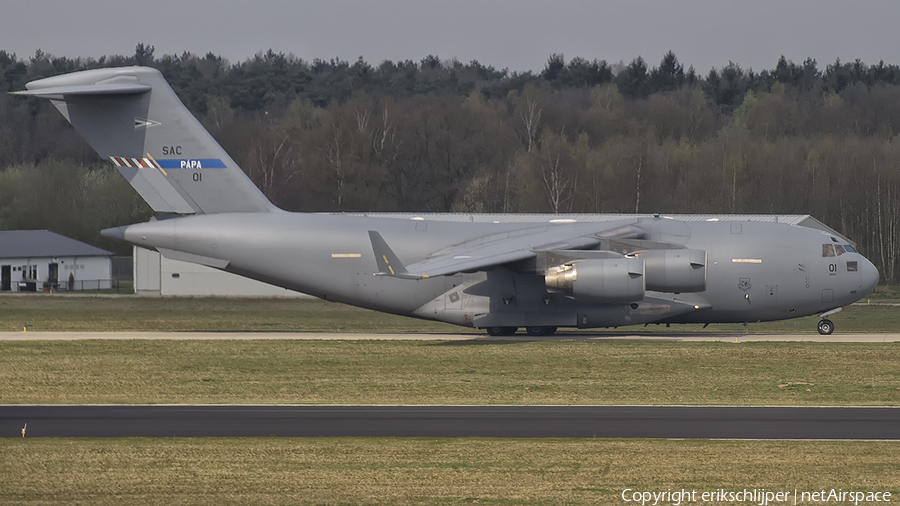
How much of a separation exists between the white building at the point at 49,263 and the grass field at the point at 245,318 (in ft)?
59.3

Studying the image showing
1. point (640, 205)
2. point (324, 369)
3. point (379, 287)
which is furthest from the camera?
point (640, 205)

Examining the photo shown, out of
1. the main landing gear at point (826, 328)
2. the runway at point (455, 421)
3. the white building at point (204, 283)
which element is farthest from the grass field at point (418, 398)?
the white building at point (204, 283)

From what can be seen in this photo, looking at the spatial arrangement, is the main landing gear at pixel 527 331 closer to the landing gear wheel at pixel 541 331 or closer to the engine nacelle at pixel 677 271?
the landing gear wheel at pixel 541 331

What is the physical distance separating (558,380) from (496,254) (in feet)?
22.6

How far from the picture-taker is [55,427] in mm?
14852

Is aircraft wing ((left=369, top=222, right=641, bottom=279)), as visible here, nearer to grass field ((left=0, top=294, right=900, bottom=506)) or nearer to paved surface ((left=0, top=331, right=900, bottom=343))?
grass field ((left=0, top=294, right=900, bottom=506))

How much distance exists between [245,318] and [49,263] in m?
31.6

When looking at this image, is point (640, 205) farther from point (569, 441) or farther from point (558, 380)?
point (569, 441)

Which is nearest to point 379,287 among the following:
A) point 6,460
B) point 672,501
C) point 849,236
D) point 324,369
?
point 324,369

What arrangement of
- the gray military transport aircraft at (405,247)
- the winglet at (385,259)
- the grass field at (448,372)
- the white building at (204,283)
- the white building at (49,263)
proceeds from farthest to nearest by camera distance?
the white building at (49,263), the white building at (204,283), the gray military transport aircraft at (405,247), the winglet at (385,259), the grass field at (448,372)

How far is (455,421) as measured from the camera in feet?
50.6

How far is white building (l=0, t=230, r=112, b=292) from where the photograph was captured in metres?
61.8

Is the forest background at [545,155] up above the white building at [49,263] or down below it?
above

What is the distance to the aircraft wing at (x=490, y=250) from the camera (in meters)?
25.4
